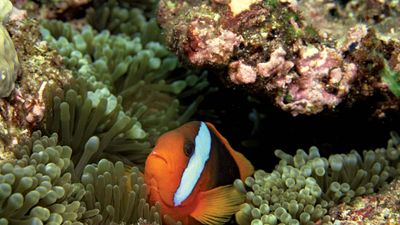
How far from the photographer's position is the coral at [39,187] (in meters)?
1.54

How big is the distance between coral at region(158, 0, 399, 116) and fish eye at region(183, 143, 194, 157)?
417 mm

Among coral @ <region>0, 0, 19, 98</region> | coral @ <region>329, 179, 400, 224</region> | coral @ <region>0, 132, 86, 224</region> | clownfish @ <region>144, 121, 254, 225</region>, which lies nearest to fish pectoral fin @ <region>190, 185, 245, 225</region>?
clownfish @ <region>144, 121, 254, 225</region>

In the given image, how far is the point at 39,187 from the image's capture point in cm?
159

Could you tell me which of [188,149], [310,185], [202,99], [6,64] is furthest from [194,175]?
[202,99]

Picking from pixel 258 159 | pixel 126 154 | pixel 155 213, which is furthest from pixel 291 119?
pixel 155 213

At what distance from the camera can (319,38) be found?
234cm

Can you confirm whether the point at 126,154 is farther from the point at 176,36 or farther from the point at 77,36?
the point at 77,36

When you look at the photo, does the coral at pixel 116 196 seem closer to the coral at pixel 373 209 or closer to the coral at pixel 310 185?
the coral at pixel 310 185

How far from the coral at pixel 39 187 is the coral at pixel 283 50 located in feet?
2.60

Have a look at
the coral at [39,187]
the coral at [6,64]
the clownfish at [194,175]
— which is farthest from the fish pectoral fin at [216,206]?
the coral at [6,64]

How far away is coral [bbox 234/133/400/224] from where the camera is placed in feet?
6.45

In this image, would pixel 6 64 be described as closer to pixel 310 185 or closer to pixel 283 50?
pixel 283 50

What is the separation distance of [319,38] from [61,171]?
1416mm

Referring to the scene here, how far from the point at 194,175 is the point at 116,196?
366mm
